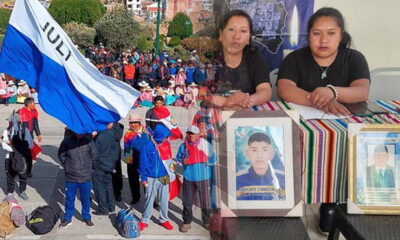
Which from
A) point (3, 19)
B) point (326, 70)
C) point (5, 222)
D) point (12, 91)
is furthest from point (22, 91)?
A: point (3, 19)

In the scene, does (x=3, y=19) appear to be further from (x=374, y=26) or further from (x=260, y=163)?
(x=260, y=163)

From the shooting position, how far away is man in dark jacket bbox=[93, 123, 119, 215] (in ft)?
17.6

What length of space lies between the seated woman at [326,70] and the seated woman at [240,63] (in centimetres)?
44

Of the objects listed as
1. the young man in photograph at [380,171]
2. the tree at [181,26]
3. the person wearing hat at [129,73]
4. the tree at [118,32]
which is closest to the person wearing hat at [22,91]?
the person wearing hat at [129,73]

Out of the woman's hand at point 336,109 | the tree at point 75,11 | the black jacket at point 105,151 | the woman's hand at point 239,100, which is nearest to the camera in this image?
the woman's hand at point 239,100

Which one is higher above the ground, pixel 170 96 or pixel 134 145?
pixel 170 96

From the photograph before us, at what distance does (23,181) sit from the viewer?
6.03 meters

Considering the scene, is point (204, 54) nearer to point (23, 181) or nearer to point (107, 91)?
point (107, 91)

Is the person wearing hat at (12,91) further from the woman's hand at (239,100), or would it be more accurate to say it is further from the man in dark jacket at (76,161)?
the woman's hand at (239,100)

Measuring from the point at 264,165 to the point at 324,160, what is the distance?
0.25 meters

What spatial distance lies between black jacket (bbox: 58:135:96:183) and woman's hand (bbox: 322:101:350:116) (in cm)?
347

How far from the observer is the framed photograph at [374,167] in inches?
69.1

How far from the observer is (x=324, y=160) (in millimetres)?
1785

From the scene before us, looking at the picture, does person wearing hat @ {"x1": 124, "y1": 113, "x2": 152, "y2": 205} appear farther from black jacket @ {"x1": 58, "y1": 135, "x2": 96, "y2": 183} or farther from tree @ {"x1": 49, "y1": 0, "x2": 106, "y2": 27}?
tree @ {"x1": 49, "y1": 0, "x2": 106, "y2": 27}
